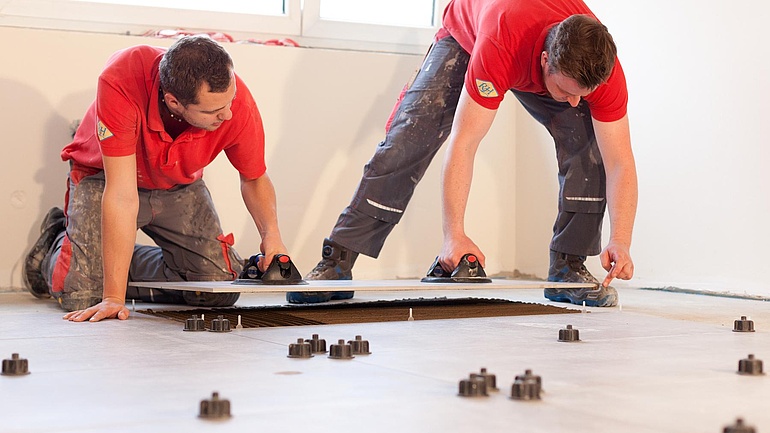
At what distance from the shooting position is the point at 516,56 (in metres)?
3.08

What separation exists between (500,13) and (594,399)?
1.76m

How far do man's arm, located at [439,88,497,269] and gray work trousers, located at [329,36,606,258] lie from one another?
483 millimetres

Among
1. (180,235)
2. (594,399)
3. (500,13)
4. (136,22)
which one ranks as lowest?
(594,399)

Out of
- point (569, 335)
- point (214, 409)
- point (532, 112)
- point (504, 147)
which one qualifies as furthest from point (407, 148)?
point (214, 409)

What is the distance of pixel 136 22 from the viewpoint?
463 cm

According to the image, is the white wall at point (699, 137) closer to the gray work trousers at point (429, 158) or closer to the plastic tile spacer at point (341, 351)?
the gray work trousers at point (429, 158)

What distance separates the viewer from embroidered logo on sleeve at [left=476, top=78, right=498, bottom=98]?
10.0 ft

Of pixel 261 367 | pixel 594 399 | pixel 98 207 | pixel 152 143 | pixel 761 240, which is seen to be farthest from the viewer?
pixel 761 240

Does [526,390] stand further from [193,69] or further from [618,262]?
[618,262]

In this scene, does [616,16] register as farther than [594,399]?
Yes

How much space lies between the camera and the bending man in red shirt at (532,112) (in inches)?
118

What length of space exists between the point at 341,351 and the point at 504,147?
342 centimetres

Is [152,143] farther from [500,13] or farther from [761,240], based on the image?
[761,240]

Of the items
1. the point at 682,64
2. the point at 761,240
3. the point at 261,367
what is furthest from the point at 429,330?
the point at 682,64
